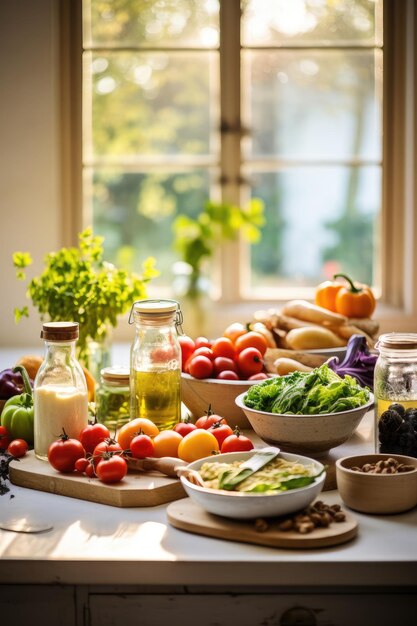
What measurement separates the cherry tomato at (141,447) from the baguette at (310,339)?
0.60m

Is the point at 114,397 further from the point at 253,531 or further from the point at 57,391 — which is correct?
the point at 253,531

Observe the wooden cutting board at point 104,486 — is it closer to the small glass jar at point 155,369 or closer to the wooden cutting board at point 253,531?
the wooden cutting board at point 253,531

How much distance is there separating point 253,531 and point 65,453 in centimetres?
41

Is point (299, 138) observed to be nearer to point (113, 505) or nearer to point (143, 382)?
point (143, 382)

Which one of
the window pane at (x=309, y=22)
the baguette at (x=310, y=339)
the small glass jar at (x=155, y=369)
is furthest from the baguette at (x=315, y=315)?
the window pane at (x=309, y=22)

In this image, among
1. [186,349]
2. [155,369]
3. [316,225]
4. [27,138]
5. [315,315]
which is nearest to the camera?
[155,369]

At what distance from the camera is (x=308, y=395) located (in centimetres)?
168

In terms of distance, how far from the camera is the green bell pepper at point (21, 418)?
6.15 ft

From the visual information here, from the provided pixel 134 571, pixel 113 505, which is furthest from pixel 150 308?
pixel 134 571

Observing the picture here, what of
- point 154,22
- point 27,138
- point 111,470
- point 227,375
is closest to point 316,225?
point 154,22

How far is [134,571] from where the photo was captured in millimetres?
1339

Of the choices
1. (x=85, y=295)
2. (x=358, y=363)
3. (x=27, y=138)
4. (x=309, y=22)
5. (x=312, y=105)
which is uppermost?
(x=309, y=22)

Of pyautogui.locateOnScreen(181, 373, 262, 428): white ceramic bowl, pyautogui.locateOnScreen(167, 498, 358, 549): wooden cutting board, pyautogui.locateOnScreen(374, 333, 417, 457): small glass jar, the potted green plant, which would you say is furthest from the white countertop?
the potted green plant

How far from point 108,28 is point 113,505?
2.05 meters
